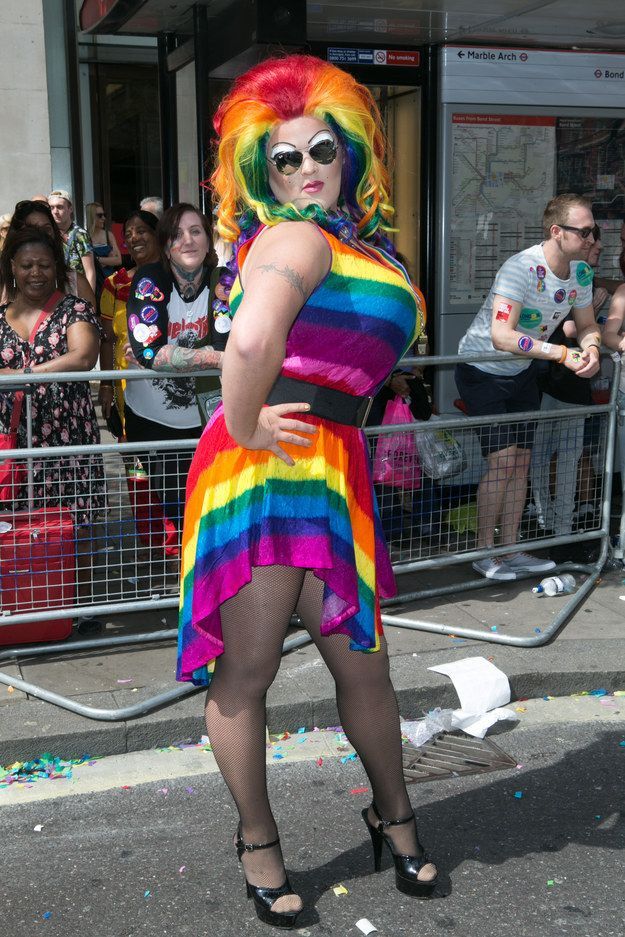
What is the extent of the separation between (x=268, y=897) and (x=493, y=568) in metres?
3.00

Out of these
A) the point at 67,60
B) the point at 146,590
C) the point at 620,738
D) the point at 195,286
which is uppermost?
the point at 67,60

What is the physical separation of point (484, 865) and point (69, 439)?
2.79 meters

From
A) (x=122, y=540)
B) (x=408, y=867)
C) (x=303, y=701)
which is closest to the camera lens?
(x=408, y=867)

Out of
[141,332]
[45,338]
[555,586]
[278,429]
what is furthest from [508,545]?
[278,429]

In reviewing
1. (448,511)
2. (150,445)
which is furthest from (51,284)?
(448,511)

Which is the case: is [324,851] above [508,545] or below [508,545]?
below

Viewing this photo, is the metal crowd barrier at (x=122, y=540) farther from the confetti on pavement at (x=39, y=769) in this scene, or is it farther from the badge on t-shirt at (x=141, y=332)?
the badge on t-shirt at (x=141, y=332)

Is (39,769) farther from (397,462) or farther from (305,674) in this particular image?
(397,462)

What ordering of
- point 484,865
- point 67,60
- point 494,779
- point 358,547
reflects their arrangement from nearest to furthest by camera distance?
point 358,547, point 484,865, point 494,779, point 67,60

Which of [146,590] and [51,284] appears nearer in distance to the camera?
[146,590]

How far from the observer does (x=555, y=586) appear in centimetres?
539

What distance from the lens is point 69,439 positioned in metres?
5.09

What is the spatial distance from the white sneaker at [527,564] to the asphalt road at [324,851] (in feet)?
5.38

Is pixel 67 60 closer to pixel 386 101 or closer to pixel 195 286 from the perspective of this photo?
pixel 386 101
